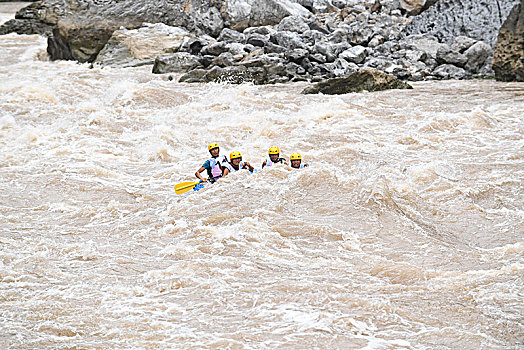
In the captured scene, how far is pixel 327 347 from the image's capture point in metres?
3.38

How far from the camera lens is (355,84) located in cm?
1173

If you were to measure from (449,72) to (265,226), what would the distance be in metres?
9.98

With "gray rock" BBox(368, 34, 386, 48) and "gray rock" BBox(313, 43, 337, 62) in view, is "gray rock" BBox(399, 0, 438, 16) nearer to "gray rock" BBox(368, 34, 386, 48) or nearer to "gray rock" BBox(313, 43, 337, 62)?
"gray rock" BBox(368, 34, 386, 48)

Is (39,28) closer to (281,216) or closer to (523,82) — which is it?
(523,82)

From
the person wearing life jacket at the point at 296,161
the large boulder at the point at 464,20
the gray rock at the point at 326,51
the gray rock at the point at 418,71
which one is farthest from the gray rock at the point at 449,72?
the person wearing life jacket at the point at 296,161

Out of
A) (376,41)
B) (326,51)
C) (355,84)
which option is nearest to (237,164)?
(355,84)

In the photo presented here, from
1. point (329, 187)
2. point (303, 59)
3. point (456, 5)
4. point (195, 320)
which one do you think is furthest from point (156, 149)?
point (456, 5)

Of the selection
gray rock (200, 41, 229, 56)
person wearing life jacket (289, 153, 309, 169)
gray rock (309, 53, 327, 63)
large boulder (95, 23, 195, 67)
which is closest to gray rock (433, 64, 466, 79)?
gray rock (309, 53, 327, 63)

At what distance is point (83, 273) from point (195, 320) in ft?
3.99

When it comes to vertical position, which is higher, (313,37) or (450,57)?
(313,37)

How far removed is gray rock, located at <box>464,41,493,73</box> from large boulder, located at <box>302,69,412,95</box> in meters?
3.11

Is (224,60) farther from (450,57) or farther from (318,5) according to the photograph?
(318,5)

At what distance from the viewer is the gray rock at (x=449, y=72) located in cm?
1365

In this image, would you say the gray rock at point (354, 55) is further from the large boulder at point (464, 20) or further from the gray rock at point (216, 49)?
the gray rock at point (216, 49)
